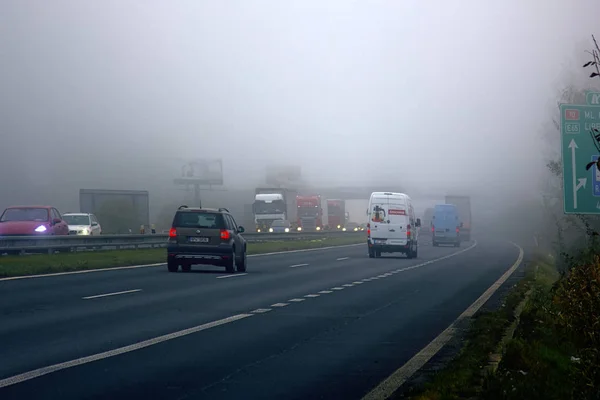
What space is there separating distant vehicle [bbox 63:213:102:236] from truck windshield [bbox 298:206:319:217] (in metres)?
34.7

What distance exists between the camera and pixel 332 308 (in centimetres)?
1753

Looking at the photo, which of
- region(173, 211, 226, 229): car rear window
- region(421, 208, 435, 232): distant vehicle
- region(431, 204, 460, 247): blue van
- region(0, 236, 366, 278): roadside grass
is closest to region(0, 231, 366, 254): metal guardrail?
region(0, 236, 366, 278): roadside grass

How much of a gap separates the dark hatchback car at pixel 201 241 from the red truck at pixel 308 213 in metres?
51.4

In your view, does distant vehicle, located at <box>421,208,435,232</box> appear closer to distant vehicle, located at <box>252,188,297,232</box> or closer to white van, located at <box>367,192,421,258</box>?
distant vehicle, located at <box>252,188,297,232</box>

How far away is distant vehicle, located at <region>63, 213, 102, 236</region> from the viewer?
45.4 meters

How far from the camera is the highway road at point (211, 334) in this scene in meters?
9.00

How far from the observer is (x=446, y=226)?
7075 cm

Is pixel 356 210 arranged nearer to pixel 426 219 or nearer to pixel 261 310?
pixel 426 219

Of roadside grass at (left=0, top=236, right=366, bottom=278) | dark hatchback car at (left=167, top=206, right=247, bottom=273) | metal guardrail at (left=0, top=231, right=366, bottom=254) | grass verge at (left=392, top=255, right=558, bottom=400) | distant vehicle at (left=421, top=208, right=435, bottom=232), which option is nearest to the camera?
grass verge at (left=392, top=255, right=558, bottom=400)

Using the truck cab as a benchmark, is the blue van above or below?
below

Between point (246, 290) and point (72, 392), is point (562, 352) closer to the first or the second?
point (72, 392)

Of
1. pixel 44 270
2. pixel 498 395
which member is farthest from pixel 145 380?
pixel 44 270

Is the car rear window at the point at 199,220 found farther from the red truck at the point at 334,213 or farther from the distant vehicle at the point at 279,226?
the red truck at the point at 334,213

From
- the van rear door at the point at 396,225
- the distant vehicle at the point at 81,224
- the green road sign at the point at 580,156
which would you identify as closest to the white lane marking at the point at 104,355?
the green road sign at the point at 580,156
